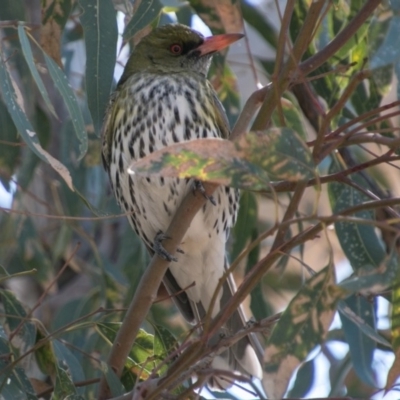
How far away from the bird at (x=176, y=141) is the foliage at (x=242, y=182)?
0.11 meters

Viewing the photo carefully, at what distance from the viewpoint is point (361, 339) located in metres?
2.50

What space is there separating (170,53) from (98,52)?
1068mm

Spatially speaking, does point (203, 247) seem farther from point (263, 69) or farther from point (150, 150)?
point (263, 69)

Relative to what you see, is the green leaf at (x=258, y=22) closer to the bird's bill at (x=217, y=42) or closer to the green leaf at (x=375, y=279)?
the bird's bill at (x=217, y=42)

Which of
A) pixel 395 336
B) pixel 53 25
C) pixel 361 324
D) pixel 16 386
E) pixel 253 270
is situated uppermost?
pixel 53 25

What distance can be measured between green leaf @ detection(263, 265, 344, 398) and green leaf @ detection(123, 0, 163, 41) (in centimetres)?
103

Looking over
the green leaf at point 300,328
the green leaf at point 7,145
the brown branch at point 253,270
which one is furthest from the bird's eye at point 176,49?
the green leaf at point 300,328

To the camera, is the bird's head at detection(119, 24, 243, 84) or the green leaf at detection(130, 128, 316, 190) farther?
the bird's head at detection(119, 24, 243, 84)

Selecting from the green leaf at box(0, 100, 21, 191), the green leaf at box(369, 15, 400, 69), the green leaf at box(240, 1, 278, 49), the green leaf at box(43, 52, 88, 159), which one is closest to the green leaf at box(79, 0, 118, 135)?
the green leaf at box(43, 52, 88, 159)

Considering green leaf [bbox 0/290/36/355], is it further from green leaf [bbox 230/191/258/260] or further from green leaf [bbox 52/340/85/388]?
green leaf [bbox 230/191/258/260]

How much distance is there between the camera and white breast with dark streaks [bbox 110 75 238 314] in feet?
9.97

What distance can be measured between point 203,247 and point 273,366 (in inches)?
61.9

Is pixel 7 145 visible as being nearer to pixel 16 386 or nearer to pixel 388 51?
pixel 16 386

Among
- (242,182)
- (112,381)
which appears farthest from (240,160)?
(112,381)
